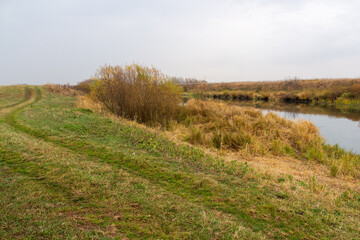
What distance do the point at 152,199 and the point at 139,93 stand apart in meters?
8.18

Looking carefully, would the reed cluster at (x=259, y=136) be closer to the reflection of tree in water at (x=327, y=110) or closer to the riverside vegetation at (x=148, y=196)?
the riverside vegetation at (x=148, y=196)

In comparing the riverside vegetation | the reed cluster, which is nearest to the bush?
the reed cluster

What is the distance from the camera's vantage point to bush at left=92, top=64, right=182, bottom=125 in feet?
38.0

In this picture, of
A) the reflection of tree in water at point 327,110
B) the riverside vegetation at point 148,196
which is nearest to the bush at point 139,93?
the riverside vegetation at point 148,196

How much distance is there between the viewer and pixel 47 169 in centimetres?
482

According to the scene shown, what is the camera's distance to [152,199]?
387cm

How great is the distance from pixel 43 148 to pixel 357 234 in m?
6.64

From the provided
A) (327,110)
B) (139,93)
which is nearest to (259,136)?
(139,93)

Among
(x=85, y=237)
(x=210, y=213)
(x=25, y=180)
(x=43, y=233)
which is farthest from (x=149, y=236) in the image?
(x=25, y=180)

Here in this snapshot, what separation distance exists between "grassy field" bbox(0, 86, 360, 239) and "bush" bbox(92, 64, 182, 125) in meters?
5.35

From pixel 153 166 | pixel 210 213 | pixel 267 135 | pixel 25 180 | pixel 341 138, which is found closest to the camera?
pixel 210 213

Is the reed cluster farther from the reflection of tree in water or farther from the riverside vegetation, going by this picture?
the reflection of tree in water

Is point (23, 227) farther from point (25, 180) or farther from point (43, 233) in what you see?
point (25, 180)

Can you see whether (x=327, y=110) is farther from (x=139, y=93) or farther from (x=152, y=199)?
(x=152, y=199)
